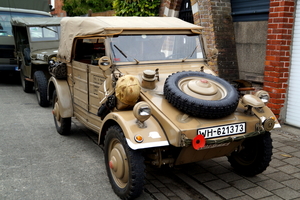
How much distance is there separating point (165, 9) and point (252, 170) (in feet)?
22.8

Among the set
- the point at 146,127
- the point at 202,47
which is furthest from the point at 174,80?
the point at 202,47

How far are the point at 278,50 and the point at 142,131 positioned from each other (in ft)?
13.2

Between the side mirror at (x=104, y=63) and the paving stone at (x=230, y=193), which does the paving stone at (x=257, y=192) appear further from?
the side mirror at (x=104, y=63)

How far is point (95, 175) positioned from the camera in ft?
15.2

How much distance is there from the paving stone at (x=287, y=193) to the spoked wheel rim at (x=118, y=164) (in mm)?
1793

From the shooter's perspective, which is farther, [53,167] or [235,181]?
[53,167]

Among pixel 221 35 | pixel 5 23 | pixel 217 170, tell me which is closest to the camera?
pixel 217 170

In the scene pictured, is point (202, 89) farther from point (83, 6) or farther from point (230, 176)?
point (83, 6)

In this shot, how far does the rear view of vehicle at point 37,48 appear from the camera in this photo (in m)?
8.70

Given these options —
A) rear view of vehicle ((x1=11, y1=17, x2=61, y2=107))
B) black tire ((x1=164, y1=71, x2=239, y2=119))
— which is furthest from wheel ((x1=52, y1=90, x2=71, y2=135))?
black tire ((x1=164, y1=71, x2=239, y2=119))

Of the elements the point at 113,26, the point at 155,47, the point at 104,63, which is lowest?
the point at 104,63

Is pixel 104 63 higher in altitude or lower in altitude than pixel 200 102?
higher

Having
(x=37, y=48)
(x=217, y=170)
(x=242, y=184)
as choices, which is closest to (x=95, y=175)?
(x=217, y=170)

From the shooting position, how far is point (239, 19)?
8234 millimetres
